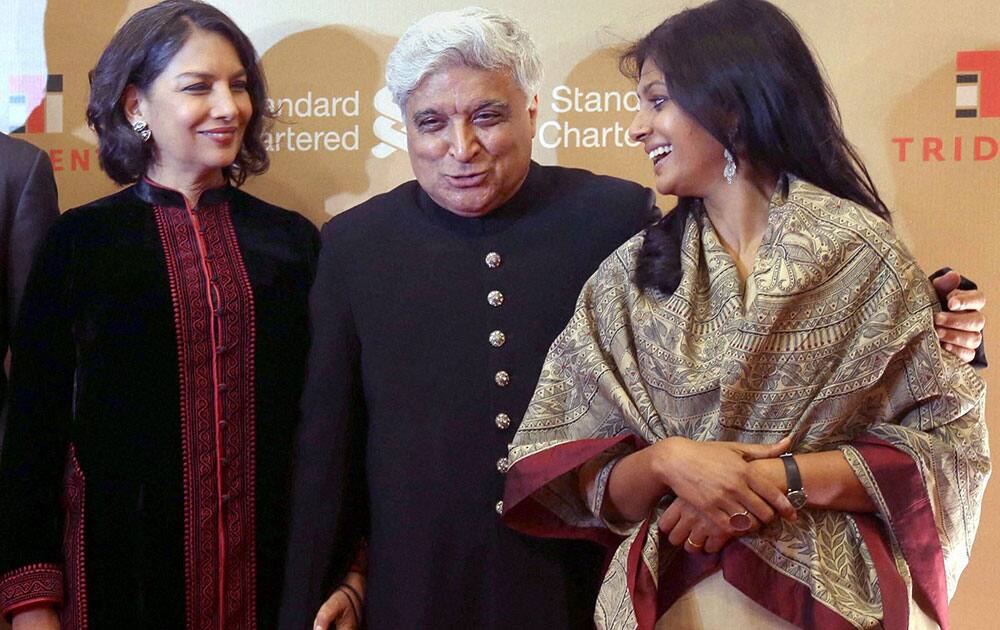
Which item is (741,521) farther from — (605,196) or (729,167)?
(605,196)

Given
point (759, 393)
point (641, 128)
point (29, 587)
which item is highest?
point (641, 128)

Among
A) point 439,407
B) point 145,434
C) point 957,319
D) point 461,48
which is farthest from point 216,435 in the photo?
point 957,319

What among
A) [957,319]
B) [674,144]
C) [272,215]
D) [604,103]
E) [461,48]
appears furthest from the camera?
[604,103]

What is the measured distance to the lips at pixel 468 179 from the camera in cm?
223

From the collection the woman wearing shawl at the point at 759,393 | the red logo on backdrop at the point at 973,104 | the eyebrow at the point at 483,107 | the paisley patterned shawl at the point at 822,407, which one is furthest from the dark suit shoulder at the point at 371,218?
the red logo on backdrop at the point at 973,104

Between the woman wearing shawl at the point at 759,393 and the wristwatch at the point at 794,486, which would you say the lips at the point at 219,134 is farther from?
the wristwatch at the point at 794,486

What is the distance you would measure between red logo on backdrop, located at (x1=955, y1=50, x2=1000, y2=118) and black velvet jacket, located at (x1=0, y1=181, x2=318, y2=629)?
1.67 m

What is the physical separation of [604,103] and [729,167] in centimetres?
101

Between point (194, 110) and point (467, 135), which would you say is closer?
point (467, 135)

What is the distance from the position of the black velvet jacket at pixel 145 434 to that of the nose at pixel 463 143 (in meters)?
0.53

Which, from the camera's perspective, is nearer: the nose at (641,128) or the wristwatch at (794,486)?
the wristwatch at (794,486)

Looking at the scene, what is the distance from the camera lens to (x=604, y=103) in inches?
114

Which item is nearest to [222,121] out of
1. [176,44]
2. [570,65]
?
[176,44]

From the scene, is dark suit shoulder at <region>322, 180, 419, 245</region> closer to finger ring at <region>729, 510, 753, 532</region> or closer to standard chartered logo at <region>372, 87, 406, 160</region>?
standard chartered logo at <region>372, 87, 406, 160</region>
